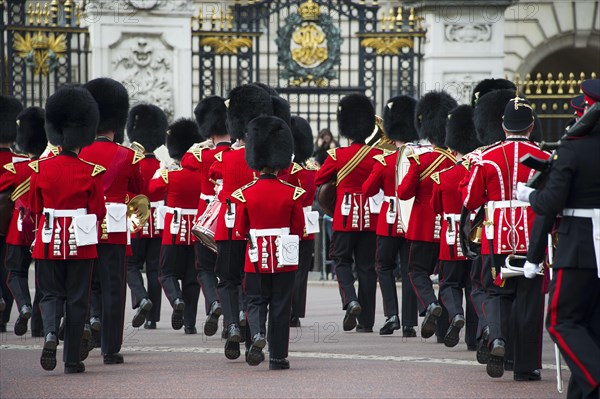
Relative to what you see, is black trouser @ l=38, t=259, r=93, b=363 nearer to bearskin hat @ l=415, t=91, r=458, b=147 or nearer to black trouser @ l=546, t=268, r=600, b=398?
black trouser @ l=546, t=268, r=600, b=398

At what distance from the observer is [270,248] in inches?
330

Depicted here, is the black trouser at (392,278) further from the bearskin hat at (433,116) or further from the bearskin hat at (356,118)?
the bearskin hat at (356,118)

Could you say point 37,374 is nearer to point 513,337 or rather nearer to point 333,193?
point 513,337

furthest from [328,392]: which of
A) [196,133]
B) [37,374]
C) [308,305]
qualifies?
[308,305]

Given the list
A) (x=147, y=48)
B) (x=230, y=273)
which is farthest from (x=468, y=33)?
(x=230, y=273)

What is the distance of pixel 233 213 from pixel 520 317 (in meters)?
2.00

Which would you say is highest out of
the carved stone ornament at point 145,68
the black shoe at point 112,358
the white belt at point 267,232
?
the carved stone ornament at point 145,68

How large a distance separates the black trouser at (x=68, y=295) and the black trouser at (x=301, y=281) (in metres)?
2.81

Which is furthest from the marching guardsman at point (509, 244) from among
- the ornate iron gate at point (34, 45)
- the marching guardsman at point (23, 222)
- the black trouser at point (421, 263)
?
the ornate iron gate at point (34, 45)

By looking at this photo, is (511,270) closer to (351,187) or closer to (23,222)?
(351,187)

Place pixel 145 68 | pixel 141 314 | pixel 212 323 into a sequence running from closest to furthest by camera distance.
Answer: pixel 212 323 → pixel 141 314 → pixel 145 68

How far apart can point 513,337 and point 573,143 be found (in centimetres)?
172

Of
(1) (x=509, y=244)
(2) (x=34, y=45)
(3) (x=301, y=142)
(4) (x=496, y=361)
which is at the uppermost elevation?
(2) (x=34, y=45)

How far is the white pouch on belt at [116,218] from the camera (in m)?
8.75
